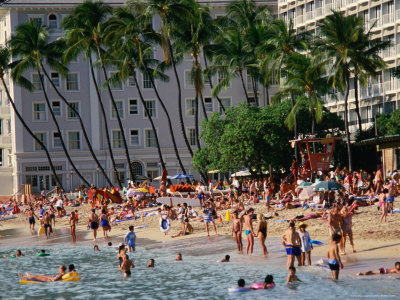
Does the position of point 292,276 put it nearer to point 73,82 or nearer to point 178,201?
point 178,201

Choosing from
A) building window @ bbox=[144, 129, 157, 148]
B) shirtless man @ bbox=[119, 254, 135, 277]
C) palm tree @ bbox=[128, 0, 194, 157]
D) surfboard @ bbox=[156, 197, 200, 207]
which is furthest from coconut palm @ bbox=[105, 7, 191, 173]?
shirtless man @ bbox=[119, 254, 135, 277]

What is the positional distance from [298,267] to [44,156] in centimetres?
5172

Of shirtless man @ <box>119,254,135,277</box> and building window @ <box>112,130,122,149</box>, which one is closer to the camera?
shirtless man @ <box>119,254,135,277</box>

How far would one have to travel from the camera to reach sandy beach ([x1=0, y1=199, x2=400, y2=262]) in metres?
25.9

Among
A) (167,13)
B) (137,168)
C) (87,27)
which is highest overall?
(167,13)

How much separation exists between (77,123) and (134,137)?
552 cm

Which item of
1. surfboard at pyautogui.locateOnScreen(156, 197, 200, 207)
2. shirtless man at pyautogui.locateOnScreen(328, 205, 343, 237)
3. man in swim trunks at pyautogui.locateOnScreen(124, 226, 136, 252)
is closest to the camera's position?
shirtless man at pyautogui.locateOnScreen(328, 205, 343, 237)

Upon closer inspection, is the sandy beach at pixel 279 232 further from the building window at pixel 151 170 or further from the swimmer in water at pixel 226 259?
the building window at pixel 151 170

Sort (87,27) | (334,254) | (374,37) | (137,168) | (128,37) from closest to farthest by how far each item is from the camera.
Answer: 1. (334,254)
2. (128,37)
3. (87,27)
4. (374,37)
5. (137,168)

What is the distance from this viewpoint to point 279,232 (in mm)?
32219

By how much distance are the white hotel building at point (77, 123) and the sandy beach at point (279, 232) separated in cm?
1991

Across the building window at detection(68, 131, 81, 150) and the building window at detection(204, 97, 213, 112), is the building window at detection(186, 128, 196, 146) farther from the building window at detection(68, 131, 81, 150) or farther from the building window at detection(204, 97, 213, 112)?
the building window at detection(68, 131, 81, 150)

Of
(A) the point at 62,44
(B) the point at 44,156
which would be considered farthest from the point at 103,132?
(A) the point at 62,44

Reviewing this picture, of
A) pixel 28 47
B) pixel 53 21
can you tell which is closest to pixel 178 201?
pixel 28 47
